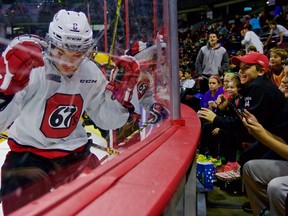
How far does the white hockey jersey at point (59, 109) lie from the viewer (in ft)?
3.91

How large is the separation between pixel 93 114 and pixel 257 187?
0.99m

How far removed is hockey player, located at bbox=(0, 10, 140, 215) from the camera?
97 cm

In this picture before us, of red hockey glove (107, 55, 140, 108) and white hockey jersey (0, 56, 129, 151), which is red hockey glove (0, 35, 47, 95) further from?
red hockey glove (107, 55, 140, 108)

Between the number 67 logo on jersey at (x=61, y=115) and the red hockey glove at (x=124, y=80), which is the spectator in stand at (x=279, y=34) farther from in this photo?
the number 67 logo on jersey at (x=61, y=115)

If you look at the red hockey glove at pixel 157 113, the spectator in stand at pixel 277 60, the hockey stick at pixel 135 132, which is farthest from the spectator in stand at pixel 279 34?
the hockey stick at pixel 135 132

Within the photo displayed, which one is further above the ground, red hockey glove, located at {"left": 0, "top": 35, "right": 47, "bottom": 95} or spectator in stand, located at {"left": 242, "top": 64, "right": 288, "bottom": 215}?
red hockey glove, located at {"left": 0, "top": 35, "right": 47, "bottom": 95}

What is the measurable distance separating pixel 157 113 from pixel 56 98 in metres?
0.45

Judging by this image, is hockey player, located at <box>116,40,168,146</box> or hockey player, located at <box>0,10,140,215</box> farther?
hockey player, located at <box>116,40,168,146</box>

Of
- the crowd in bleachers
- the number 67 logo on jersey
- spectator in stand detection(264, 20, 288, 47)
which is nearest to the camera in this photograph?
the number 67 logo on jersey

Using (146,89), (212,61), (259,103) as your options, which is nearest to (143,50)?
(146,89)

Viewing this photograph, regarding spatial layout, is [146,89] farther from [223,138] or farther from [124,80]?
[223,138]

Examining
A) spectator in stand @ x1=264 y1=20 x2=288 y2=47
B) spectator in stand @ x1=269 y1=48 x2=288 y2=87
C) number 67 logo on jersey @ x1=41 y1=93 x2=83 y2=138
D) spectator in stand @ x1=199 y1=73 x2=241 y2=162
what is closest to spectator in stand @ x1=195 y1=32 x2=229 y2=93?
spectator in stand @ x1=199 y1=73 x2=241 y2=162

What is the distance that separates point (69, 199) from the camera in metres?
0.63

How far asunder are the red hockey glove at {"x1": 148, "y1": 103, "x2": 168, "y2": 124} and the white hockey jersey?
0.45 ft
